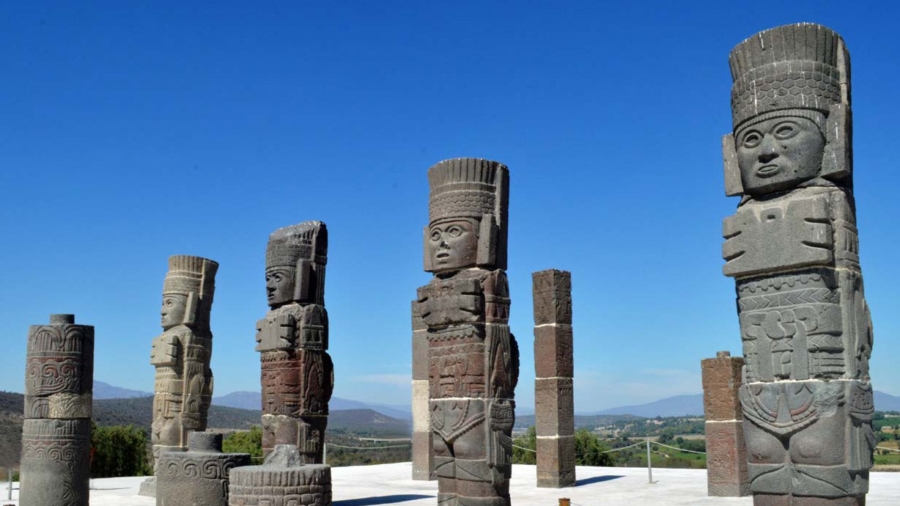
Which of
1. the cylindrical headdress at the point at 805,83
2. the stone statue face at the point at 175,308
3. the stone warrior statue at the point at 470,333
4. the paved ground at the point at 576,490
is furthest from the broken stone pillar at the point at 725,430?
the stone statue face at the point at 175,308

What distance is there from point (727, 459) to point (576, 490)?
2.80 meters

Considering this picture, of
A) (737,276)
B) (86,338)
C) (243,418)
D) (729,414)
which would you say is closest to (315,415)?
(86,338)

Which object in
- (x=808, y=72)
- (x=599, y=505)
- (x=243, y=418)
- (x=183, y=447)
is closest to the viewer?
(x=808, y=72)

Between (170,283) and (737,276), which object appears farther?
(170,283)

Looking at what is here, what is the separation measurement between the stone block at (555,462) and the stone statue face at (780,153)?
892cm

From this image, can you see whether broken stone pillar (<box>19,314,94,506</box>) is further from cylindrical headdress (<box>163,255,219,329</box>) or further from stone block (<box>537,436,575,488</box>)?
stone block (<box>537,436,575,488</box>)

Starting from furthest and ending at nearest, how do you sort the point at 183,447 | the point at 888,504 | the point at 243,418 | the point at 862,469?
the point at 243,418
the point at 183,447
the point at 888,504
the point at 862,469

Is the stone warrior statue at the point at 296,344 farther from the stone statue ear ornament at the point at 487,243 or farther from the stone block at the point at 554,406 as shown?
the stone block at the point at 554,406

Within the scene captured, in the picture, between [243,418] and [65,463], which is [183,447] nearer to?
[65,463]

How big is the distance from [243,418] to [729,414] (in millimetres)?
64865

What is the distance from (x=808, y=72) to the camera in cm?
641

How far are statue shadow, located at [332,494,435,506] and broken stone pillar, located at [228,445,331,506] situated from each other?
5.66 metres

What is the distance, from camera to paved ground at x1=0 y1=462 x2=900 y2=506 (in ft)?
41.0

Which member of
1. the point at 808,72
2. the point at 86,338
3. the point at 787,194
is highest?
the point at 808,72
